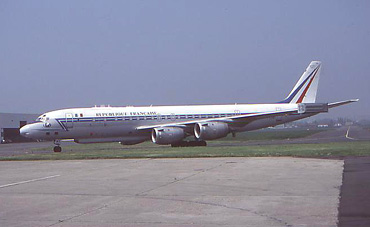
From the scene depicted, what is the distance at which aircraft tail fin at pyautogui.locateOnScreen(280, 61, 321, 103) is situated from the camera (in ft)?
140

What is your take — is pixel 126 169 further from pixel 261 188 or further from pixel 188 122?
pixel 188 122

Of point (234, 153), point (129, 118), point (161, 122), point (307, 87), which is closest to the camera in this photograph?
point (234, 153)

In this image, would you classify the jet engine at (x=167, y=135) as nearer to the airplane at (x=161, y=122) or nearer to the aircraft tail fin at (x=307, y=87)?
the airplane at (x=161, y=122)

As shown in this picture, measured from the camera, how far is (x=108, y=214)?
8.03 m

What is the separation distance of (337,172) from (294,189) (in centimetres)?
357

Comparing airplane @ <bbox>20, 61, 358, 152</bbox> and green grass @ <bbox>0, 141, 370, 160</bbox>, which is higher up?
airplane @ <bbox>20, 61, 358, 152</bbox>

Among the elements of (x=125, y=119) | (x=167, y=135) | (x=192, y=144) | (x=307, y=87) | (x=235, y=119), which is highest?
(x=307, y=87)

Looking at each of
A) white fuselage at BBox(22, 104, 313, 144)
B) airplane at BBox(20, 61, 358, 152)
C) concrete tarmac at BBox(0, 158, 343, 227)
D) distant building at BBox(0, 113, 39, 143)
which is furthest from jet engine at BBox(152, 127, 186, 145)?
distant building at BBox(0, 113, 39, 143)

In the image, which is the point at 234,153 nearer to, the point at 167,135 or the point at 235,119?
the point at 167,135

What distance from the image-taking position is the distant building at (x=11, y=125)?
70.5m

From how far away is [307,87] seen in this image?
4297cm

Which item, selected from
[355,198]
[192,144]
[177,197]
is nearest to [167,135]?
[192,144]

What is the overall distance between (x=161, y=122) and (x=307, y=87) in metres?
13.7

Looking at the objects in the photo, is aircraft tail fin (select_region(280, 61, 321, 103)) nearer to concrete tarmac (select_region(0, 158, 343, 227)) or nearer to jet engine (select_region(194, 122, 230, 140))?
jet engine (select_region(194, 122, 230, 140))
